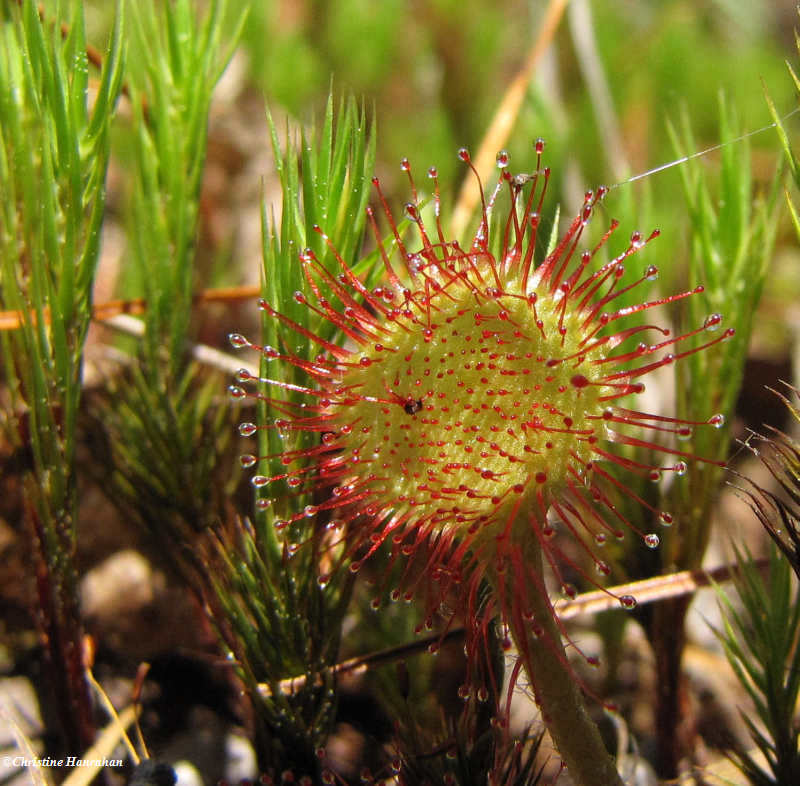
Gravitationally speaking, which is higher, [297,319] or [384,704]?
[297,319]

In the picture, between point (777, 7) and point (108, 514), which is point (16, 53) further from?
point (777, 7)

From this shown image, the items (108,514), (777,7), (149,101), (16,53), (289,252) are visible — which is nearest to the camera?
(289,252)

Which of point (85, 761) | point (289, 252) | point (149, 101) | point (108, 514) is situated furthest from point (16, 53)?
point (85, 761)

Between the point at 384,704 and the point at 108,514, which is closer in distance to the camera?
the point at 384,704
